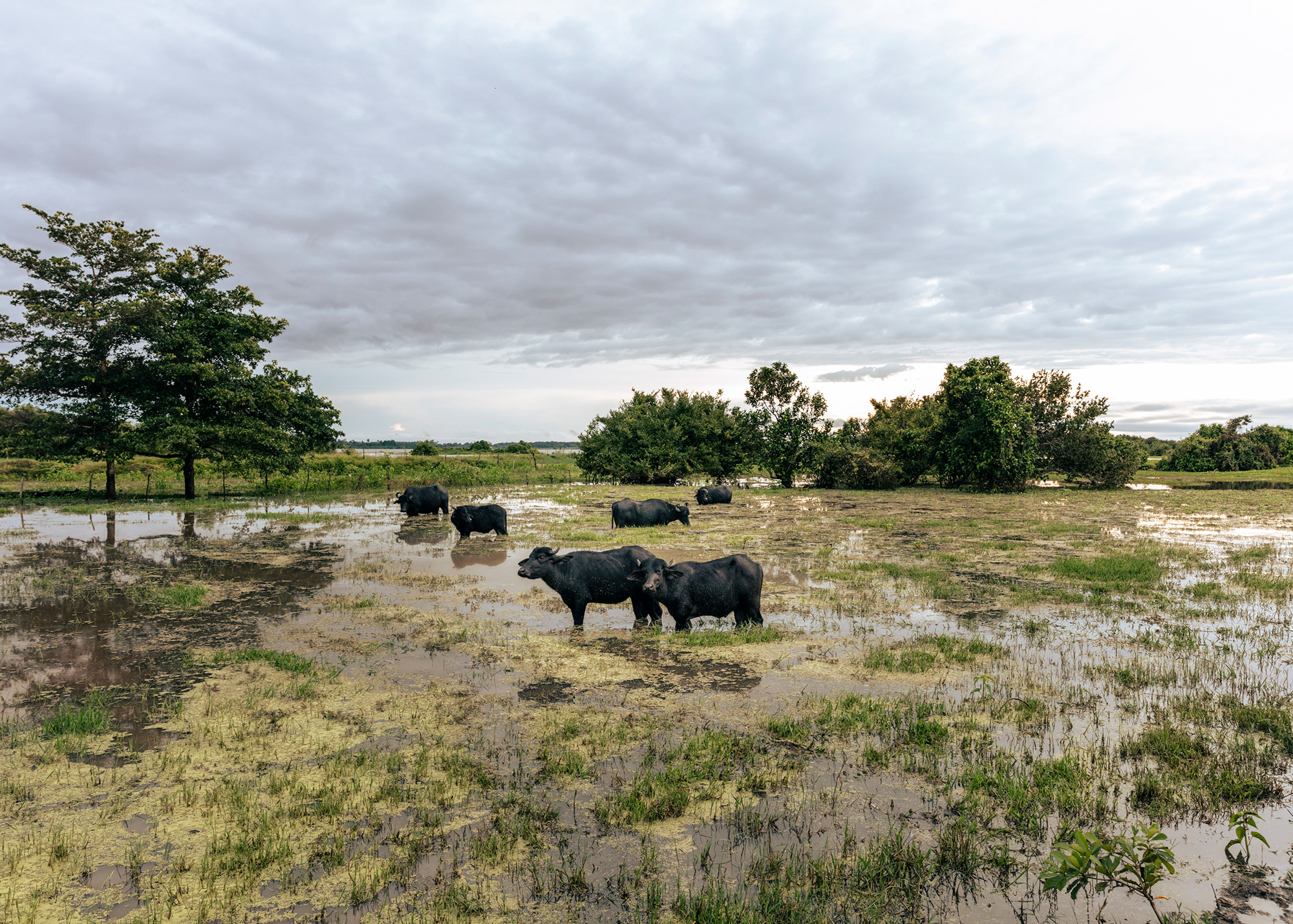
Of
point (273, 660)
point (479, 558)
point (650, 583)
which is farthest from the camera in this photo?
point (479, 558)

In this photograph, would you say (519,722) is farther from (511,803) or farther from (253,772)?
(253,772)

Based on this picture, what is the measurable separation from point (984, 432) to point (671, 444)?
20.6 metres

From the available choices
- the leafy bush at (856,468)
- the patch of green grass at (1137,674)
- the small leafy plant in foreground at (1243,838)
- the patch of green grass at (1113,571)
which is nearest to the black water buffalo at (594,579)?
the patch of green grass at (1137,674)

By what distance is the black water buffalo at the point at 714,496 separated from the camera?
1205 inches

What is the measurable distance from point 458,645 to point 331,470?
122 ft

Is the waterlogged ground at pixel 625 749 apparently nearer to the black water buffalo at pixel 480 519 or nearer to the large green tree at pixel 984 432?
the black water buffalo at pixel 480 519

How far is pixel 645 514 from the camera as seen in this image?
2172 cm

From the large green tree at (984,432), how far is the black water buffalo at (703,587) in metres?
33.6

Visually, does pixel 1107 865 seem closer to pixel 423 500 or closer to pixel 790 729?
pixel 790 729

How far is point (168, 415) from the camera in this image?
89.4 feet

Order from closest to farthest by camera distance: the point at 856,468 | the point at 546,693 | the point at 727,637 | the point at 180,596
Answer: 1. the point at 546,693
2. the point at 727,637
3. the point at 180,596
4. the point at 856,468

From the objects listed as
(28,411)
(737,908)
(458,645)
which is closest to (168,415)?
(28,411)

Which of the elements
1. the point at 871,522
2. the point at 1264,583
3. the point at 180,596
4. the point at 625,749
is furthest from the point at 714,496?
the point at 625,749

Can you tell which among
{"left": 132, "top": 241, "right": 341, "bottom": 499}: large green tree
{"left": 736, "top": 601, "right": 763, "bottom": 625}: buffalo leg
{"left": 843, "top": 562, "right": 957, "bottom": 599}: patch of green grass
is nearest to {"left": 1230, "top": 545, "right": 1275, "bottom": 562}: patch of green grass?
{"left": 843, "top": 562, "right": 957, "bottom": 599}: patch of green grass
